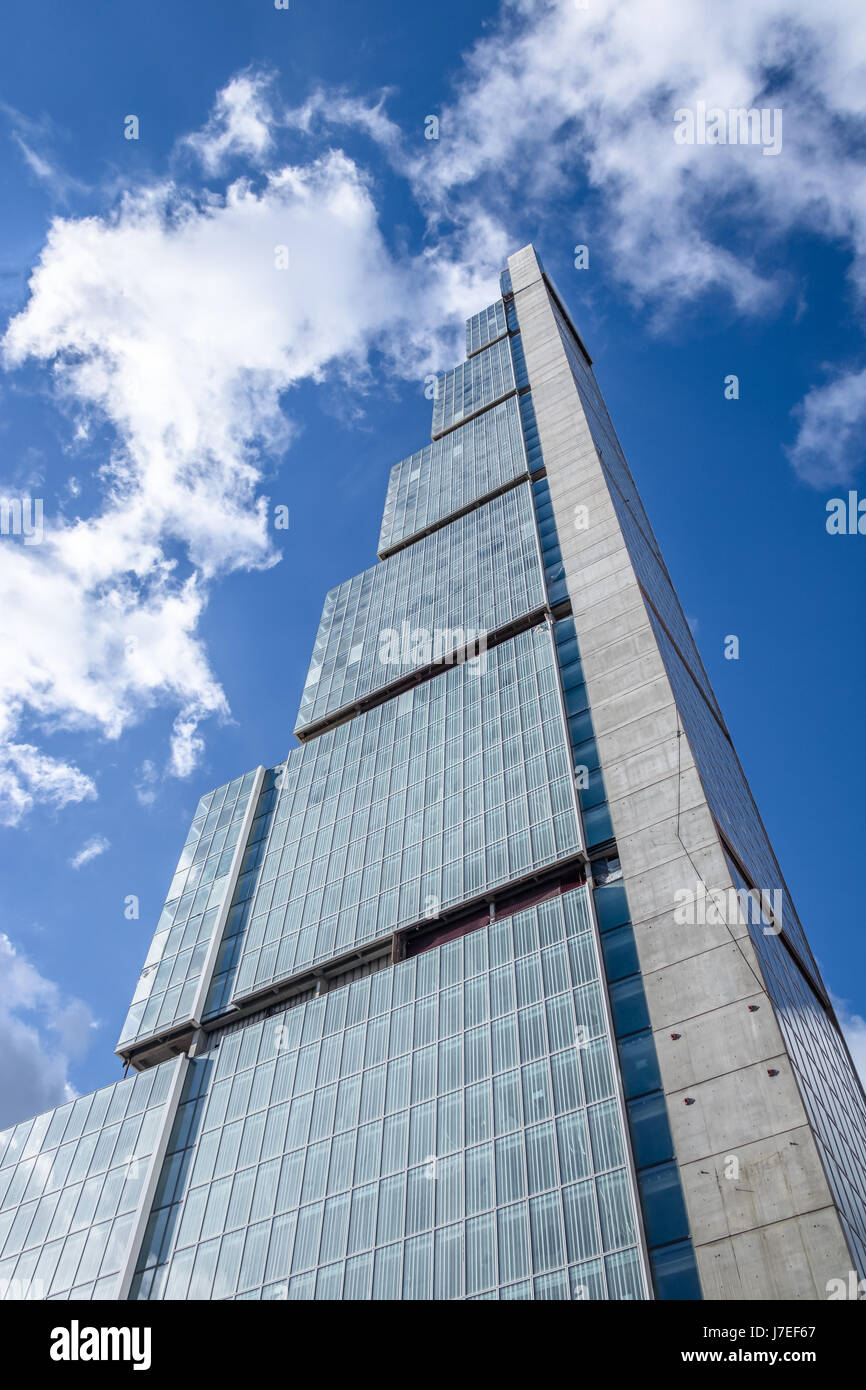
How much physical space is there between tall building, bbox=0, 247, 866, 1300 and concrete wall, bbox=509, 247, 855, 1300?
0.09 metres

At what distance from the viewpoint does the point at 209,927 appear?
2025 inches

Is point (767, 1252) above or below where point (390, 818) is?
below

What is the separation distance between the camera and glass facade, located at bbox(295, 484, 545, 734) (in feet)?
185

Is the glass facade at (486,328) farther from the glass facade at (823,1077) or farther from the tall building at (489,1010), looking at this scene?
the glass facade at (823,1077)

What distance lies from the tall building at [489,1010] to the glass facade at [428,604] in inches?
12.5

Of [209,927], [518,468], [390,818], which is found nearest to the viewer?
[390,818]

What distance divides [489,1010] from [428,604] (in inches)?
1271

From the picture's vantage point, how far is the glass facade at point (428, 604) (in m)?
56.3

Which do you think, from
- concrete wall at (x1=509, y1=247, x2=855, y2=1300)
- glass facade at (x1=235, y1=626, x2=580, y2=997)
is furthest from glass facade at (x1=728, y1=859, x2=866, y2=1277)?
glass facade at (x1=235, y1=626, x2=580, y2=997)

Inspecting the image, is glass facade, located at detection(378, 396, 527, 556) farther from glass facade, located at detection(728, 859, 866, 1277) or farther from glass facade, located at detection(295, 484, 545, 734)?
glass facade, located at detection(728, 859, 866, 1277)

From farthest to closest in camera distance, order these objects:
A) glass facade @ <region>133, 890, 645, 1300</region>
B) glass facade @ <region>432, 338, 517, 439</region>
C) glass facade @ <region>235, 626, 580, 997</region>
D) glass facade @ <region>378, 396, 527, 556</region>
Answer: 1. glass facade @ <region>432, 338, 517, 439</region>
2. glass facade @ <region>378, 396, 527, 556</region>
3. glass facade @ <region>235, 626, 580, 997</region>
4. glass facade @ <region>133, 890, 645, 1300</region>

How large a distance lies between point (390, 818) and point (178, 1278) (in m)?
20.5
